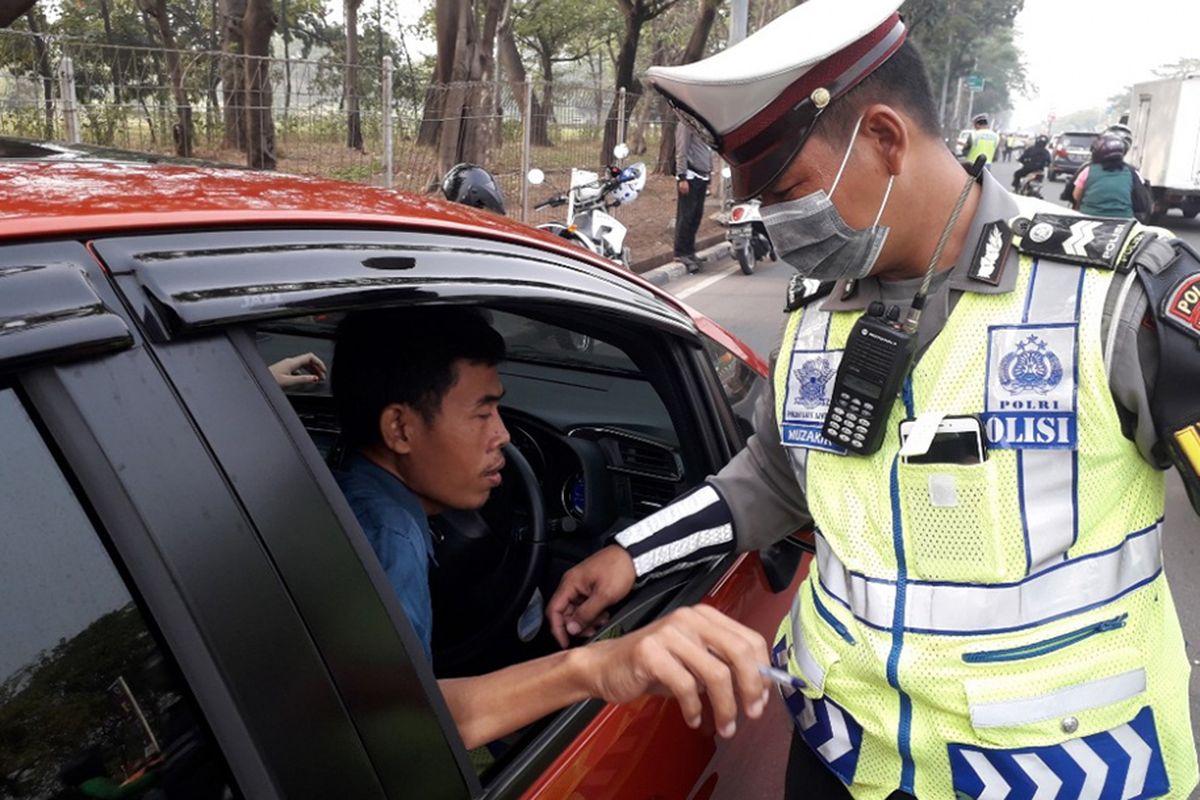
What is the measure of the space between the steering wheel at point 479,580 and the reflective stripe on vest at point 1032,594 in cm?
92

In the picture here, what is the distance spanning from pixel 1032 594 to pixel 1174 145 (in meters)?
19.2

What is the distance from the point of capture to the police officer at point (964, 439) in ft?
3.80

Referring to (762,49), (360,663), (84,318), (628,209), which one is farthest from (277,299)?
(628,209)

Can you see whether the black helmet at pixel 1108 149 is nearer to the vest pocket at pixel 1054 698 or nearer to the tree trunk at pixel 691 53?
the vest pocket at pixel 1054 698

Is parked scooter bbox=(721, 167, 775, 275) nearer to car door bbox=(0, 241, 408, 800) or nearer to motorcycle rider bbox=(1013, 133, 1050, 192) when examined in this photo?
car door bbox=(0, 241, 408, 800)

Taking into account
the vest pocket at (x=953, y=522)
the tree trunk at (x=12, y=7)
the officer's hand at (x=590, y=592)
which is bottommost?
the officer's hand at (x=590, y=592)

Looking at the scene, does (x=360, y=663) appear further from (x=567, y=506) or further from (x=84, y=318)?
(x=567, y=506)

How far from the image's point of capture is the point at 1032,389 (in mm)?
1162

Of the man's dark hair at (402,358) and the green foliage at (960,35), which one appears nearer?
the man's dark hair at (402,358)

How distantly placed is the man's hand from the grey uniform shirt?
1049mm

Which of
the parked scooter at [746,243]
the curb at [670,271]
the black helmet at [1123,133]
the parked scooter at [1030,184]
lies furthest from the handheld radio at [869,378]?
the parked scooter at [1030,184]

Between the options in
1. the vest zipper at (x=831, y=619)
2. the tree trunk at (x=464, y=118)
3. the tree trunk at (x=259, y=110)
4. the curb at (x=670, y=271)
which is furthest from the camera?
the curb at (x=670, y=271)

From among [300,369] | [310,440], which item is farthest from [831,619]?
[300,369]

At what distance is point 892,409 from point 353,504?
826 mm
